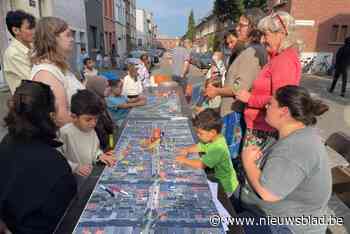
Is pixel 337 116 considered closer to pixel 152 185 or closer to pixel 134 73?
pixel 134 73

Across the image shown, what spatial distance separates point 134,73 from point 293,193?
12.2ft

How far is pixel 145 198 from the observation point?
1.54m

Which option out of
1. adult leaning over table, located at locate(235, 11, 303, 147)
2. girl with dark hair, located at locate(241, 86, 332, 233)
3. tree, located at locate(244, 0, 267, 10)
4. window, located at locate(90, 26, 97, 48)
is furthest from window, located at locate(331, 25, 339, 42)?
girl with dark hair, located at locate(241, 86, 332, 233)

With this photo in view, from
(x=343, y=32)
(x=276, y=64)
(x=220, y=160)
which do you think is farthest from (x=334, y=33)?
(x=220, y=160)

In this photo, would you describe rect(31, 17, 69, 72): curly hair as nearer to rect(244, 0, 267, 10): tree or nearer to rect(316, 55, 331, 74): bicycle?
rect(316, 55, 331, 74): bicycle

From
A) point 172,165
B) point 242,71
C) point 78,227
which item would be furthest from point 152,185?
point 242,71

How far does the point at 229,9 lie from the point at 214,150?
2638 centimetres

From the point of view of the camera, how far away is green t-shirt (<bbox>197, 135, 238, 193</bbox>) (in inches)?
83.7

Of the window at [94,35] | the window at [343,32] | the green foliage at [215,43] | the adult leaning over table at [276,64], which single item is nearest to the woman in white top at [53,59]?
the adult leaning over table at [276,64]

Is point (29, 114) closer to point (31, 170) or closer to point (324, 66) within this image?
point (31, 170)

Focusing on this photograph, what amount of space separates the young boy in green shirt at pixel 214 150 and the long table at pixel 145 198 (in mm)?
104

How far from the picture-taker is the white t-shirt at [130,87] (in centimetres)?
465

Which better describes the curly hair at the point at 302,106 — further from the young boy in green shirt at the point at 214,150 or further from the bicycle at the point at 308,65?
the bicycle at the point at 308,65

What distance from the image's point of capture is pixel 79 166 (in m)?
2.11
